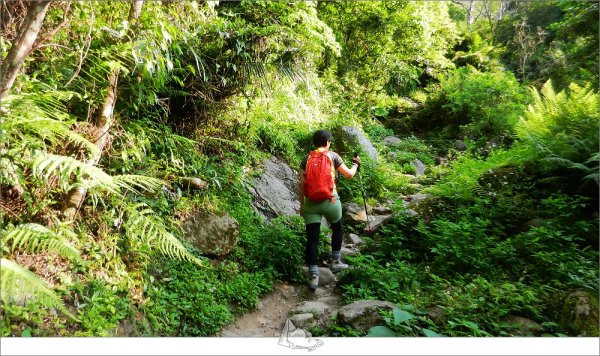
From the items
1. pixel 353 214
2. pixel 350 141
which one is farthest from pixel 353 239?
pixel 350 141

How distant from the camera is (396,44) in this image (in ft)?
37.9

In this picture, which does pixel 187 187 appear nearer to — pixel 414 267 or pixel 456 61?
pixel 414 267

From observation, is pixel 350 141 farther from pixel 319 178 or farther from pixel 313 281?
pixel 313 281

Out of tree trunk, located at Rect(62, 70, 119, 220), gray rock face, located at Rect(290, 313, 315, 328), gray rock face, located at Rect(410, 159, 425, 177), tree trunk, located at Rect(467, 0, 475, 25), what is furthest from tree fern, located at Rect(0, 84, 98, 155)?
tree trunk, located at Rect(467, 0, 475, 25)

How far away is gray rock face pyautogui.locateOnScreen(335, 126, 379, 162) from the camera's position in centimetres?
796

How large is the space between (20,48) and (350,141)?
626cm

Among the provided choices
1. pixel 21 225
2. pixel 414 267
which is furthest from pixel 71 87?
pixel 414 267

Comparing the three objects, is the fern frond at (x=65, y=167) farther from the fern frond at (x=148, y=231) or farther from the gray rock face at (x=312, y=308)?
the gray rock face at (x=312, y=308)

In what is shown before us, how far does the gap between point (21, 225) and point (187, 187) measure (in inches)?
75.3

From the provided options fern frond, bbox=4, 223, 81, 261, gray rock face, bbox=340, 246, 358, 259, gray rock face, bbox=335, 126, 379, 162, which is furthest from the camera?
gray rock face, bbox=335, 126, 379, 162

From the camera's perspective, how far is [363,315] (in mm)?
2990

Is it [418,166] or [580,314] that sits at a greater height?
[418,166]

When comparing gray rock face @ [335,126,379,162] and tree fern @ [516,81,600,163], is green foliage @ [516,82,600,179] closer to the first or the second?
tree fern @ [516,81,600,163]

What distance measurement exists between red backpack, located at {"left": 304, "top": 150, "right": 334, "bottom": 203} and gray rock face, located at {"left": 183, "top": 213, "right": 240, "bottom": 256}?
101 cm
